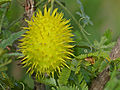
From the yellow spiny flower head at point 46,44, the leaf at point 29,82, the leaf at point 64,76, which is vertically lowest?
the leaf at point 64,76

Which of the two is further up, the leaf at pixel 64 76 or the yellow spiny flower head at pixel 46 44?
the yellow spiny flower head at pixel 46 44

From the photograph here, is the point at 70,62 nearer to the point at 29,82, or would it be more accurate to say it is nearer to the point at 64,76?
the point at 64,76

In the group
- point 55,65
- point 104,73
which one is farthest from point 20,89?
point 104,73

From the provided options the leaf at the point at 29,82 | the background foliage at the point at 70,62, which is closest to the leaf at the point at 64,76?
the background foliage at the point at 70,62

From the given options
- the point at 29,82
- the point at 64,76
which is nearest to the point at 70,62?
the point at 64,76

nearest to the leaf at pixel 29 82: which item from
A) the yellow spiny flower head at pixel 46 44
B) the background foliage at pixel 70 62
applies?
the background foliage at pixel 70 62

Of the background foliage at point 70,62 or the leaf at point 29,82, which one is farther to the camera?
the leaf at point 29,82

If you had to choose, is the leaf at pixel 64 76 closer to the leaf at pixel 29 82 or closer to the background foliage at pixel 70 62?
the background foliage at pixel 70 62

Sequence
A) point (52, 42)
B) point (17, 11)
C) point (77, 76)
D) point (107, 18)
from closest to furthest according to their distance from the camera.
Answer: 1. point (52, 42)
2. point (77, 76)
3. point (17, 11)
4. point (107, 18)

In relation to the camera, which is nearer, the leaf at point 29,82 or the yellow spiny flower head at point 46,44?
the yellow spiny flower head at point 46,44

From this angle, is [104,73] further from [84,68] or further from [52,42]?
[52,42]

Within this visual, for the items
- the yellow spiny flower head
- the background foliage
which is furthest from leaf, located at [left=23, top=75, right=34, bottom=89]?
the yellow spiny flower head
